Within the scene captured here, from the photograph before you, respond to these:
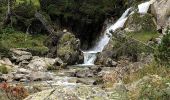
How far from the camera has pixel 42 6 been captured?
188ft

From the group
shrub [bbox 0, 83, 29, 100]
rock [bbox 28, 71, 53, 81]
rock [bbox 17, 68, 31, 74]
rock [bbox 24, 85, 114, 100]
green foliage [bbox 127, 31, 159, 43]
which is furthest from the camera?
green foliage [bbox 127, 31, 159, 43]

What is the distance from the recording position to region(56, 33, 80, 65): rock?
43406 mm

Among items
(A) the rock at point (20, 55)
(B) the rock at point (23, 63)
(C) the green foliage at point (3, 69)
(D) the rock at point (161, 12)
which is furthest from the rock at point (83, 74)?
(D) the rock at point (161, 12)

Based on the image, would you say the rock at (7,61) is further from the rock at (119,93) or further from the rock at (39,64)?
the rock at (119,93)

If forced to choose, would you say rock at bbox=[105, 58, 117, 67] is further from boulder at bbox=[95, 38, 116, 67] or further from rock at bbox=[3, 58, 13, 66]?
rock at bbox=[3, 58, 13, 66]

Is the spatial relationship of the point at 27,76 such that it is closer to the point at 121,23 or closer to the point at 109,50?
the point at 109,50

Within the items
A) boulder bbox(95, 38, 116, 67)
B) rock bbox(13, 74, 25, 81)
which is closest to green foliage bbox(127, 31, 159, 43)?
boulder bbox(95, 38, 116, 67)

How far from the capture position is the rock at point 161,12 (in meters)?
44.8

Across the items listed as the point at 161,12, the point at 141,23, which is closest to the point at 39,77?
the point at 141,23

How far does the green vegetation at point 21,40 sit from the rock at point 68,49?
1708 millimetres

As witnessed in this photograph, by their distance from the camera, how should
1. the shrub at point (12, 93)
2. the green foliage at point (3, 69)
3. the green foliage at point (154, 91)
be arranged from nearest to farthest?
Answer: the green foliage at point (154, 91) → the shrub at point (12, 93) → the green foliage at point (3, 69)

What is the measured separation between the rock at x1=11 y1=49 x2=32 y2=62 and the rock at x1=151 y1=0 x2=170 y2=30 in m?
12.6

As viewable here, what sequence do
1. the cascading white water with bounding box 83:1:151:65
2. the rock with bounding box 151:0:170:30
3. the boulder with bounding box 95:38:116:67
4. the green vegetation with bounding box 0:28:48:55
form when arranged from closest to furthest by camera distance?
the boulder with bounding box 95:38:116:67, the rock with bounding box 151:0:170:30, the cascading white water with bounding box 83:1:151:65, the green vegetation with bounding box 0:28:48:55

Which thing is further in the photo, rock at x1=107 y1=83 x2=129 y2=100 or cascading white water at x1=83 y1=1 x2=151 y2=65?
cascading white water at x1=83 y1=1 x2=151 y2=65
